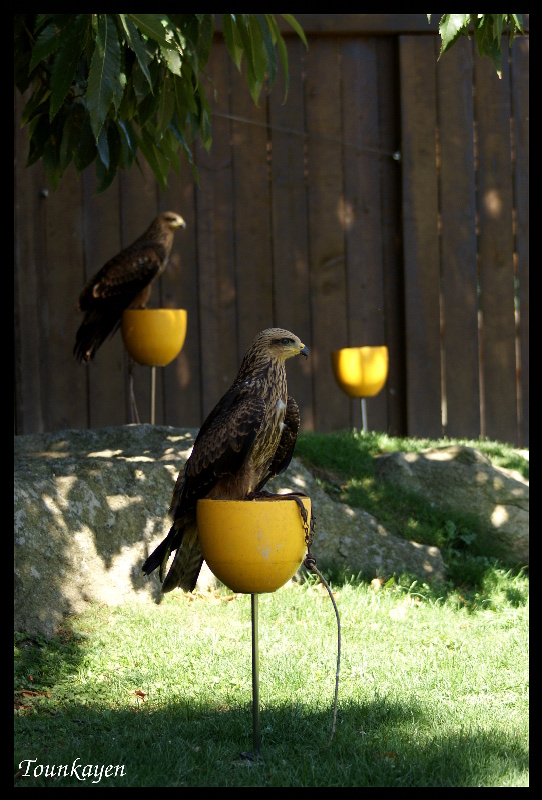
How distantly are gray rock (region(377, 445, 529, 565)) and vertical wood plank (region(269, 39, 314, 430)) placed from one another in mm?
1221

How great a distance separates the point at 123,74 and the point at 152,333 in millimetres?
2504

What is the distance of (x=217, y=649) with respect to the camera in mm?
3875

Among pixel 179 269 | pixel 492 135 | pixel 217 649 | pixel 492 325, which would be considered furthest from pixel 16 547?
pixel 492 135

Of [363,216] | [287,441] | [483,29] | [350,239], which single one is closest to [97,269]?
[350,239]

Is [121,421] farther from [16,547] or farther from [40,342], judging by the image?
[16,547]

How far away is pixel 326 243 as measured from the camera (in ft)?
22.7

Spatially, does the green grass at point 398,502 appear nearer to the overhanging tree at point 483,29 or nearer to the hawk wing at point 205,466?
the hawk wing at point 205,466

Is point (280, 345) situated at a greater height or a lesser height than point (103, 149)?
lesser

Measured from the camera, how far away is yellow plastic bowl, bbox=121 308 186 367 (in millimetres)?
5336

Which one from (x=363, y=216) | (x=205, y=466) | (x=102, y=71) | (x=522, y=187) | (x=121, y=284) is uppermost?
(x=522, y=187)

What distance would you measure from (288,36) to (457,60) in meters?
1.31

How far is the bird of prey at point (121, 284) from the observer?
18.1 ft

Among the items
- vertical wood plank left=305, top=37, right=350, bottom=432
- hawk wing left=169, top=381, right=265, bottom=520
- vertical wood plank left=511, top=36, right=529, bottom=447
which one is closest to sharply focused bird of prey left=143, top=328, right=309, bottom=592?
hawk wing left=169, top=381, right=265, bottom=520

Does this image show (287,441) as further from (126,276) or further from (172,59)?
(126,276)
